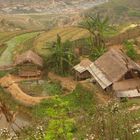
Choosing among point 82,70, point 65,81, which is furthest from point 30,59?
point 82,70

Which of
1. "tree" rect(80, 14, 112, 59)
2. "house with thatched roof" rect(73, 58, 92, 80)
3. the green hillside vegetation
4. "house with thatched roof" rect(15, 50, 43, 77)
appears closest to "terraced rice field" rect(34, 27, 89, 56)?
"house with thatched roof" rect(15, 50, 43, 77)

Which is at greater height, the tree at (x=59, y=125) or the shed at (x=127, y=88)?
the tree at (x=59, y=125)

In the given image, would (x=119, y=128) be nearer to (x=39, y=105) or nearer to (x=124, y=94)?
(x=124, y=94)

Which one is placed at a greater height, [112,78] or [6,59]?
[112,78]

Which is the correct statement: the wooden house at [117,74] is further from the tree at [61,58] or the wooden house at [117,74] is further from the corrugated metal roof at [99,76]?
the tree at [61,58]

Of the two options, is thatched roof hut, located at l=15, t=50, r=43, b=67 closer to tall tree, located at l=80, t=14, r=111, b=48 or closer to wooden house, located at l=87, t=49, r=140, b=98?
tall tree, located at l=80, t=14, r=111, b=48

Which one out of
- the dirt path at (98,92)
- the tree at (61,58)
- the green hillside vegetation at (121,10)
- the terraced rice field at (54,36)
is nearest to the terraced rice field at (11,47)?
the terraced rice field at (54,36)

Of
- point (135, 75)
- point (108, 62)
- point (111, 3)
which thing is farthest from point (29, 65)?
point (111, 3)
